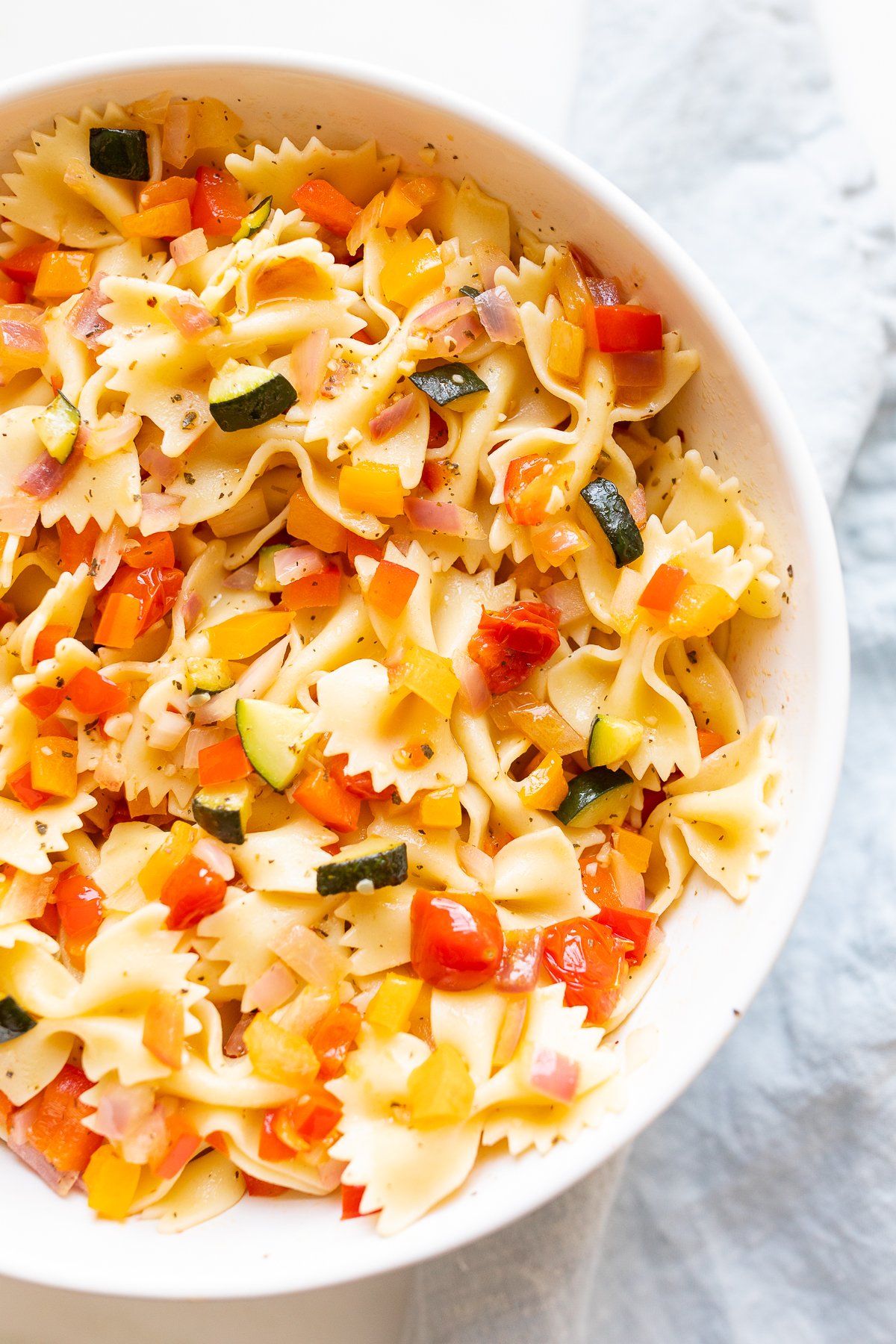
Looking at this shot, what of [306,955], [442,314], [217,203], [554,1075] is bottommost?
[306,955]

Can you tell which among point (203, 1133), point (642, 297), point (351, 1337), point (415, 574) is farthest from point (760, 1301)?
point (642, 297)

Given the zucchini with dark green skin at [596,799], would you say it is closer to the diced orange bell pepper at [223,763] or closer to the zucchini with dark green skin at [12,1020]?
the diced orange bell pepper at [223,763]

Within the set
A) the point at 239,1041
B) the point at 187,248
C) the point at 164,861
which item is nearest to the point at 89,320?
the point at 187,248

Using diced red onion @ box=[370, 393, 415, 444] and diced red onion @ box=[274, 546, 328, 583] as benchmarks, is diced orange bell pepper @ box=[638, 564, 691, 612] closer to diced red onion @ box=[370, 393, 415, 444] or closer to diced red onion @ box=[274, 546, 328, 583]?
diced red onion @ box=[370, 393, 415, 444]

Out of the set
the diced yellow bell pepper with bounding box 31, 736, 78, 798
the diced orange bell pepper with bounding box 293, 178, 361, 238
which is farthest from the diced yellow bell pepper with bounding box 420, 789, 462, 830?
the diced orange bell pepper with bounding box 293, 178, 361, 238

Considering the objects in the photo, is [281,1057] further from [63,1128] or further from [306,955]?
[63,1128]

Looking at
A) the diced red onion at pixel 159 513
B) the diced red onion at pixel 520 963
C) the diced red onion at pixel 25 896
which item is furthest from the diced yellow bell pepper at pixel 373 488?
the diced red onion at pixel 25 896
